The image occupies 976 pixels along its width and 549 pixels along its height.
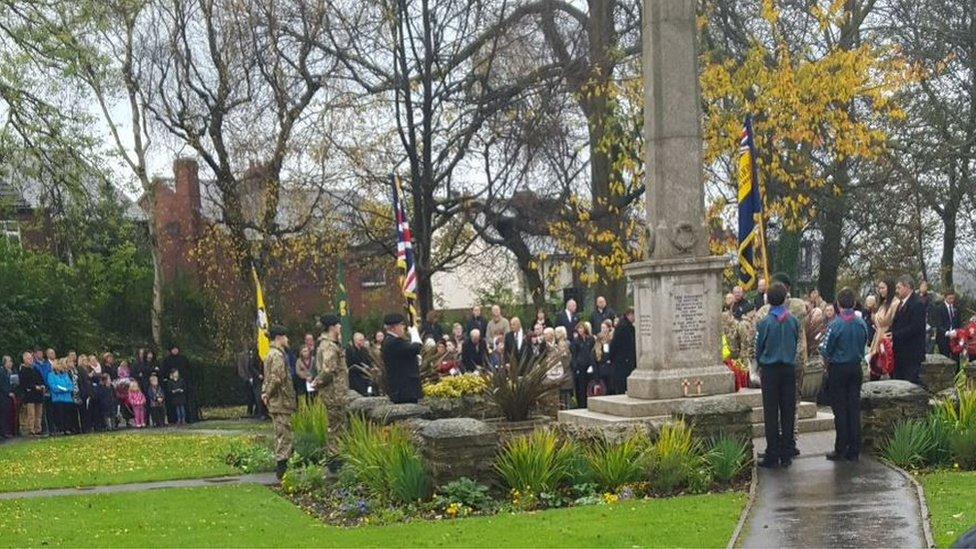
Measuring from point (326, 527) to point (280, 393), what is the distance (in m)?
4.51

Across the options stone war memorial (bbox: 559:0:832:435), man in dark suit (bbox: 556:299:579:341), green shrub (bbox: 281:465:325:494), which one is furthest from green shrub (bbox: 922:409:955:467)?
man in dark suit (bbox: 556:299:579:341)

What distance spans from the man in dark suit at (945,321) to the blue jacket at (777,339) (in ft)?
47.3

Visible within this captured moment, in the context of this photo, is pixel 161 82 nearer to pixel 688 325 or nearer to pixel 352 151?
pixel 352 151

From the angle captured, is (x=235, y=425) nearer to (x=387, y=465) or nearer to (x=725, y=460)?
(x=387, y=465)

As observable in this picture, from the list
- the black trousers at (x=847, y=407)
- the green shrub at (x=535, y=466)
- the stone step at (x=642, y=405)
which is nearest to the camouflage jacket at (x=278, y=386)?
the stone step at (x=642, y=405)

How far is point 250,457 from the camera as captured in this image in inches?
754

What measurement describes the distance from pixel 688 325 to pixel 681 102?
281cm

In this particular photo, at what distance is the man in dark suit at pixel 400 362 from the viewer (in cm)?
1681

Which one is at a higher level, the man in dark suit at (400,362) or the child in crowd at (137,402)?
the man in dark suit at (400,362)

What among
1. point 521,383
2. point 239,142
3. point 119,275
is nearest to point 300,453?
point 521,383

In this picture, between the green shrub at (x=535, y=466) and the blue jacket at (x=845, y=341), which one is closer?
the green shrub at (x=535, y=466)

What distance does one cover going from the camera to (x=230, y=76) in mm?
33062

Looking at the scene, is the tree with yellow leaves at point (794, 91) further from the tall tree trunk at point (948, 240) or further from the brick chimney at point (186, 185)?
the brick chimney at point (186, 185)

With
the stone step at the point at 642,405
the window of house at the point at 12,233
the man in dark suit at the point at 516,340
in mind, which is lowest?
the stone step at the point at 642,405
